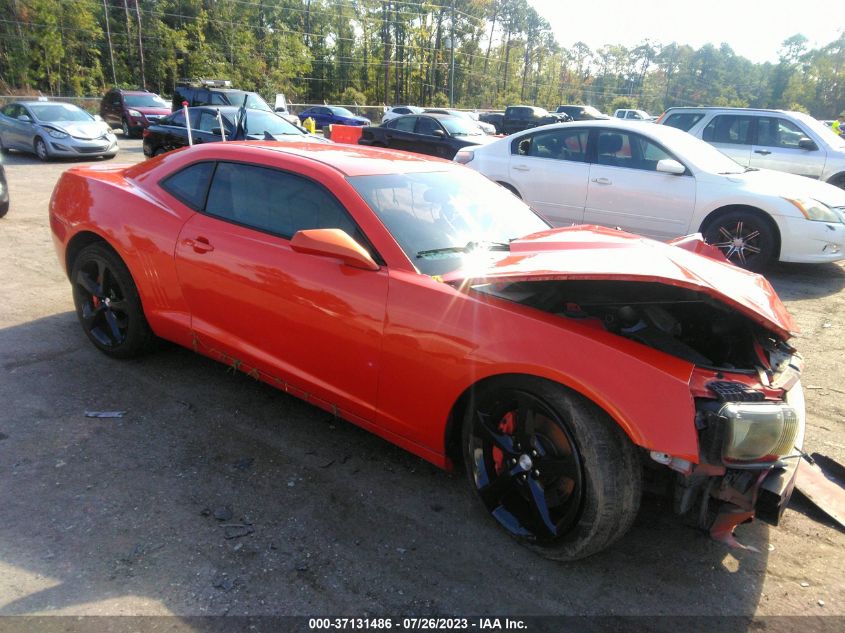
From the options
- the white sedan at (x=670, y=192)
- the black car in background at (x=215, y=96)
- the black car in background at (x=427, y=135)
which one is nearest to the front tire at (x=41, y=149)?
the black car in background at (x=215, y=96)

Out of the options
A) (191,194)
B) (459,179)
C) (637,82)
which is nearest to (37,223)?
(191,194)

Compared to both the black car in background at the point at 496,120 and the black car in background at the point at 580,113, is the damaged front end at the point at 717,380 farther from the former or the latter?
the black car in background at the point at 580,113

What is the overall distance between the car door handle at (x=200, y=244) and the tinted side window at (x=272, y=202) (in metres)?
0.18

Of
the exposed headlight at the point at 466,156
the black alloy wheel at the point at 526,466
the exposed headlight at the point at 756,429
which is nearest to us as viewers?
the exposed headlight at the point at 756,429

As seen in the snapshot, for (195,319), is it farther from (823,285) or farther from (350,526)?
(823,285)

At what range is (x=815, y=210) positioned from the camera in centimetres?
657

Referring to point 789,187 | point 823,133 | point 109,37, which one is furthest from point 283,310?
point 109,37

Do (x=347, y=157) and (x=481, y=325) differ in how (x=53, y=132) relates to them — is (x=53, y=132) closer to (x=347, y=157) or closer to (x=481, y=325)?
(x=347, y=157)

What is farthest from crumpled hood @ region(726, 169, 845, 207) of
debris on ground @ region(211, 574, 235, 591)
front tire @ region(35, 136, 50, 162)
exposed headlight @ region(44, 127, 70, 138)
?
front tire @ region(35, 136, 50, 162)

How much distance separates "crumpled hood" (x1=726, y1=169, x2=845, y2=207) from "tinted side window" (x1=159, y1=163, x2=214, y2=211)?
574cm

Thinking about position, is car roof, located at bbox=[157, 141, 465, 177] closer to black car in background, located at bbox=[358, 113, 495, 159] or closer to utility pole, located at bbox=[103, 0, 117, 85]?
black car in background, located at bbox=[358, 113, 495, 159]

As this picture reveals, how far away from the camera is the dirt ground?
2.27 meters

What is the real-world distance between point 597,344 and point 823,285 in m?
5.93

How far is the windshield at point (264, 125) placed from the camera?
12109 mm
